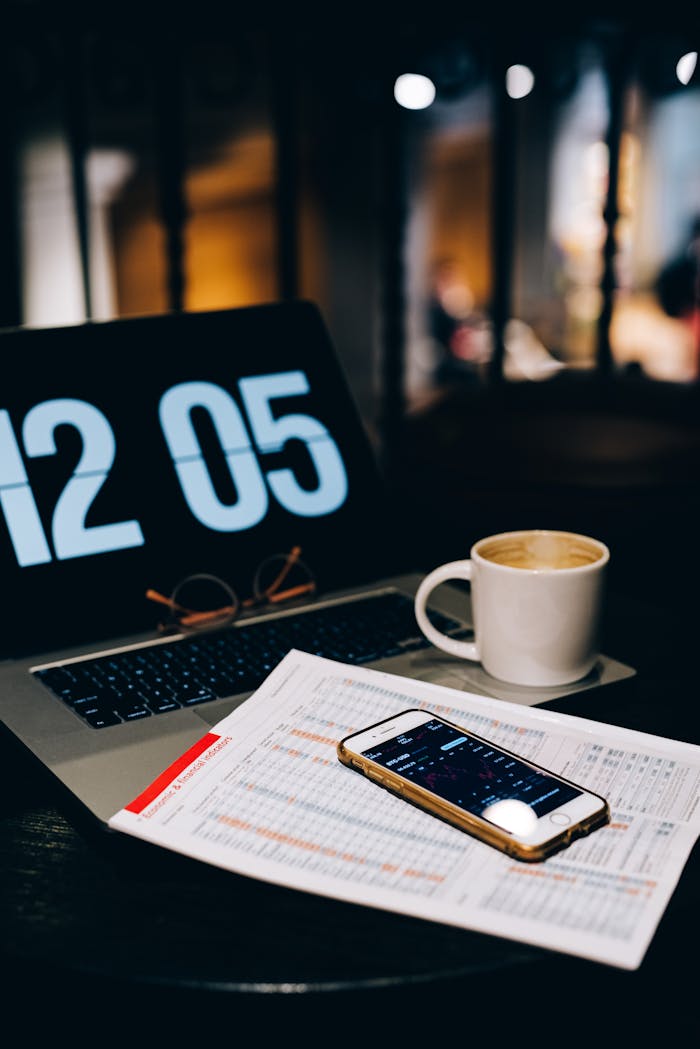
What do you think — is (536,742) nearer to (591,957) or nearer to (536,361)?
(591,957)

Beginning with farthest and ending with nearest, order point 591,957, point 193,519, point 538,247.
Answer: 1. point 538,247
2. point 193,519
3. point 591,957

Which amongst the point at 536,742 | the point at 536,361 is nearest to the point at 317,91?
the point at 536,361

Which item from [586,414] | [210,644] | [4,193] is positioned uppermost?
[4,193]

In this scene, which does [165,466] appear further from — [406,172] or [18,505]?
[406,172]

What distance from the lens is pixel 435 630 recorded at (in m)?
0.97

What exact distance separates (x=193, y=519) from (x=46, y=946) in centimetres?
54

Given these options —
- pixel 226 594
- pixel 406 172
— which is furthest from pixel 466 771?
pixel 406 172

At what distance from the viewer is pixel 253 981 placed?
0.59m

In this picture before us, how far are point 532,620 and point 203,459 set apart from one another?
402 mm

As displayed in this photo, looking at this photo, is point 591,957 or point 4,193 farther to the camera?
point 4,193

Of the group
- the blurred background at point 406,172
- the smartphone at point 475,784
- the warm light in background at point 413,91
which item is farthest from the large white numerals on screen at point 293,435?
the warm light in background at point 413,91

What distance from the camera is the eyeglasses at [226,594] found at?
104 cm

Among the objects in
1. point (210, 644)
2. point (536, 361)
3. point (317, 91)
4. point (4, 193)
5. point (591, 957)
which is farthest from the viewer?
point (536, 361)

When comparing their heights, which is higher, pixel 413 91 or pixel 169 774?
A: pixel 413 91
